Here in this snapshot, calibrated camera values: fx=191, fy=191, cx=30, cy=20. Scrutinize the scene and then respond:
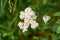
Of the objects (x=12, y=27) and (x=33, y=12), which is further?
(x=12, y=27)

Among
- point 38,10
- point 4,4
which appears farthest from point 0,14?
point 38,10

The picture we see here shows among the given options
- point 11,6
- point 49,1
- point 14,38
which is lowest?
point 14,38

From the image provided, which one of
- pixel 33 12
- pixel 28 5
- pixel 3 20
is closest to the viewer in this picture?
pixel 33 12

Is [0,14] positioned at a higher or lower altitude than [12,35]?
higher

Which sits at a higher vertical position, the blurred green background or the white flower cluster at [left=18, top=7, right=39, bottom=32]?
the blurred green background

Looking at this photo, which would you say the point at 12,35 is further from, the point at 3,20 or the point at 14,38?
the point at 3,20

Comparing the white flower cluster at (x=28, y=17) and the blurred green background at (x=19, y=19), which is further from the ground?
the blurred green background at (x=19, y=19)

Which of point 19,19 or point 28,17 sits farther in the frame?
point 19,19

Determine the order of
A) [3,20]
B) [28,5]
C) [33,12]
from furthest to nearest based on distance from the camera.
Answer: [3,20], [28,5], [33,12]
